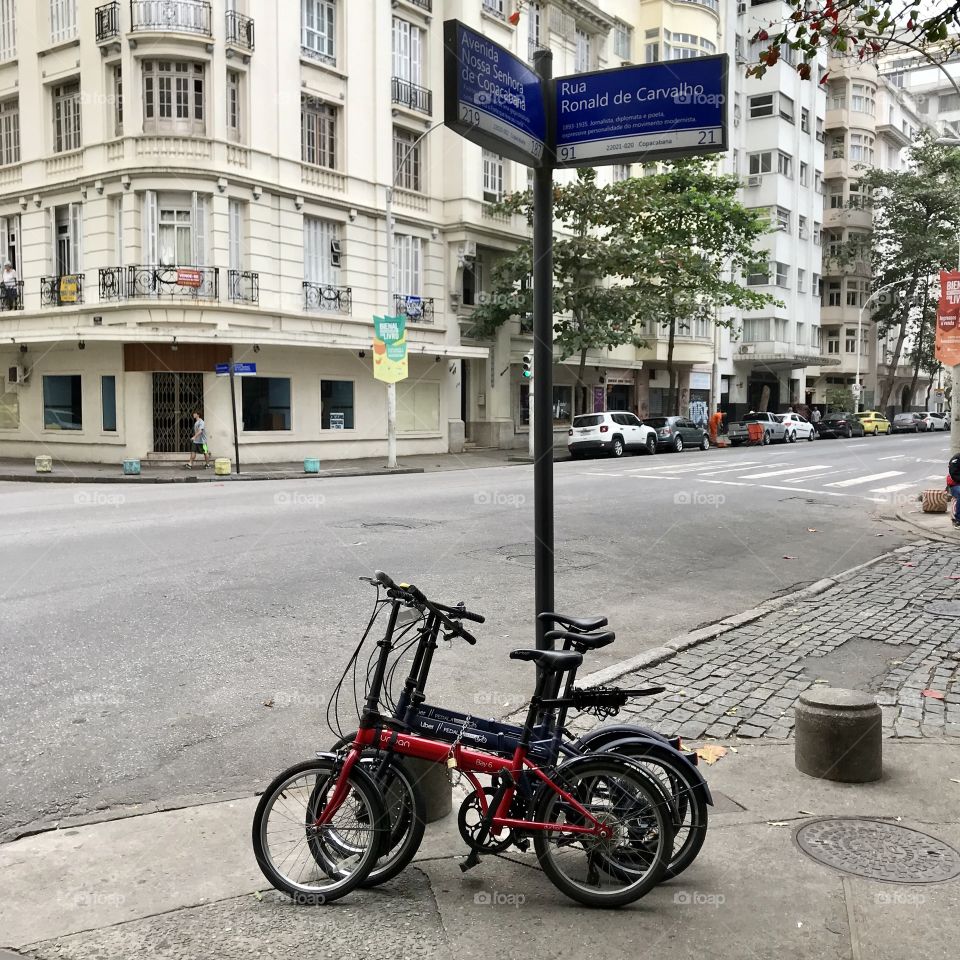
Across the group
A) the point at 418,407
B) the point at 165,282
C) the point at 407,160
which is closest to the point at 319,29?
the point at 407,160

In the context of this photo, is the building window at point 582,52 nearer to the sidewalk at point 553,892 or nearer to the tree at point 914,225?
the tree at point 914,225

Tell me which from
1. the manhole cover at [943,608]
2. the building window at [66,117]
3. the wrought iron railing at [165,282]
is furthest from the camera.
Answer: the building window at [66,117]

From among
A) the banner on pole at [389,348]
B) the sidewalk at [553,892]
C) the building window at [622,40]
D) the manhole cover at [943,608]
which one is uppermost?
the building window at [622,40]

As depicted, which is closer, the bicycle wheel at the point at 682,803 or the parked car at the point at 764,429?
the bicycle wheel at the point at 682,803

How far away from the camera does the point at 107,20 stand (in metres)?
24.8

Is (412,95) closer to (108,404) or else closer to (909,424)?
(108,404)

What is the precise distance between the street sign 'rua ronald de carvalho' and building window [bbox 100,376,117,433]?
78.6ft

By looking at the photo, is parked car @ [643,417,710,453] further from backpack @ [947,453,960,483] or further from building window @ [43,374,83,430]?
backpack @ [947,453,960,483]

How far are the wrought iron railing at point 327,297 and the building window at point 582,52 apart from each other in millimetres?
16519

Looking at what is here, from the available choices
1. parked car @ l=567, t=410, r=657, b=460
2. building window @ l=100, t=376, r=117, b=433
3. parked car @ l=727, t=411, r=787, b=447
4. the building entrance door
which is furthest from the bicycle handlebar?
parked car @ l=727, t=411, r=787, b=447

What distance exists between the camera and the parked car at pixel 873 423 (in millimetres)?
53412

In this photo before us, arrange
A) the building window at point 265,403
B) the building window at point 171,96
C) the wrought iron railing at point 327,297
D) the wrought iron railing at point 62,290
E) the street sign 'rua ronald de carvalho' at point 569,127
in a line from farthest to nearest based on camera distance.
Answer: the wrought iron railing at point 327,297, the building window at point 265,403, the wrought iron railing at point 62,290, the building window at point 171,96, the street sign 'rua ronald de carvalho' at point 569,127

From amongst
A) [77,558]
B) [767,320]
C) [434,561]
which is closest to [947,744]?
[434,561]

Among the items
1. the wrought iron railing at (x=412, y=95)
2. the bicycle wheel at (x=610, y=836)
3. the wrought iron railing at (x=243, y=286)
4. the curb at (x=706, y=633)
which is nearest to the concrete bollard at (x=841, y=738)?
the bicycle wheel at (x=610, y=836)
